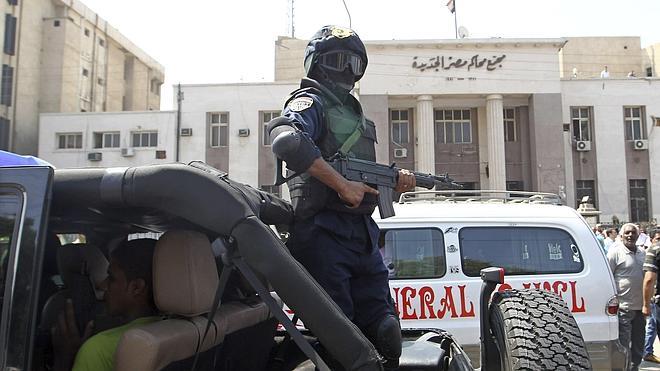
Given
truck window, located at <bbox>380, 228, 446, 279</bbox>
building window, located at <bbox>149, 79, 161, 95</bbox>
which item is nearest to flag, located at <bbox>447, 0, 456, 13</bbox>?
building window, located at <bbox>149, 79, 161, 95</bbox>

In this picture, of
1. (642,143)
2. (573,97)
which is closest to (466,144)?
(573,97)

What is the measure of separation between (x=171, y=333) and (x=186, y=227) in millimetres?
362

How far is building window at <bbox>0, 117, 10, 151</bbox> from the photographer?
96.0ft

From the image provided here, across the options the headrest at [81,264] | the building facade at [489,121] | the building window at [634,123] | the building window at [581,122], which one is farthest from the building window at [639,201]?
the headrest at [81,264]

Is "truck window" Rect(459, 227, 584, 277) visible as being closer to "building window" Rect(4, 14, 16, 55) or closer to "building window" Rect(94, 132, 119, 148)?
"building window" Rect(94, 132, 119, 148)

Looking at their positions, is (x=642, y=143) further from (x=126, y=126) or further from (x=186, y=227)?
(x=186, y=227)

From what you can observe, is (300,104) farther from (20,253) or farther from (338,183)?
(20,253)

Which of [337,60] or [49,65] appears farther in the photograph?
[49,65]

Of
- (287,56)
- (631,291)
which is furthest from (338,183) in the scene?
(287,56)

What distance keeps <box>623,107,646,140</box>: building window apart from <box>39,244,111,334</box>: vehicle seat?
31.3 metres

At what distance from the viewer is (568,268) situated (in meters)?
5.19

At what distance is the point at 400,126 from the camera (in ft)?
96.3

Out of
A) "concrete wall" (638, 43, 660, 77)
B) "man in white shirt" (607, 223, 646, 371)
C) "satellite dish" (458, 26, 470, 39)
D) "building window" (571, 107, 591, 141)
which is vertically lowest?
"man in white shirt" (607, 223, 646, 371)

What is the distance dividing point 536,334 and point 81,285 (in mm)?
1814
